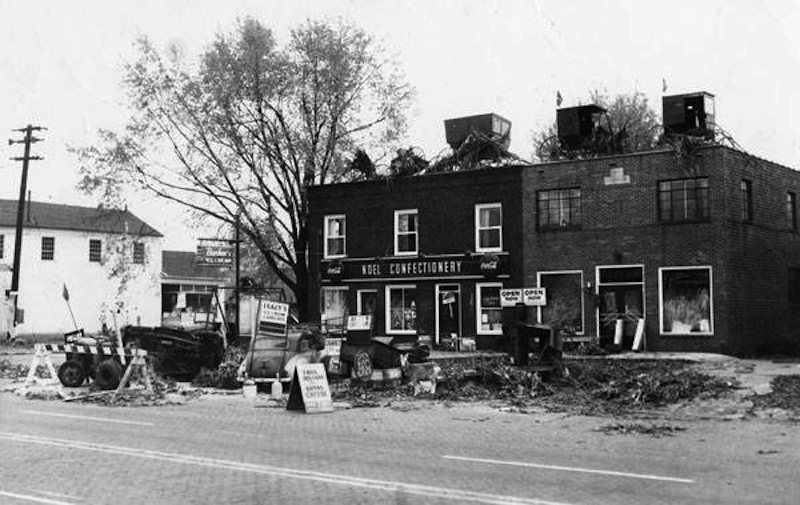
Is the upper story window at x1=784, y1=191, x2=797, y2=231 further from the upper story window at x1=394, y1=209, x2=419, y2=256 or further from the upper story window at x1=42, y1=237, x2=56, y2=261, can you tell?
the upper story window at x1=42, y1=237, x2=56, y2=261

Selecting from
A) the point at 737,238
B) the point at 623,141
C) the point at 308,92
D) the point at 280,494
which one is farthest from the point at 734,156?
the point at 280,494

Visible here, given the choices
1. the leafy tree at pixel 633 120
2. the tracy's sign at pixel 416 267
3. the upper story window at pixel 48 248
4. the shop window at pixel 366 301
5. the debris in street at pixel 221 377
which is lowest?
the debris in street at pixel 221 377

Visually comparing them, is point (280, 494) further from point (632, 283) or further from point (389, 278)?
point (389, 278)

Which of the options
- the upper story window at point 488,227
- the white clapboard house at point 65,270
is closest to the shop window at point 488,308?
the upper story window at point 488,227

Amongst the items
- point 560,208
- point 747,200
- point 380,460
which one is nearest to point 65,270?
point 560,208

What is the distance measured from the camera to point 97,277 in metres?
61.5

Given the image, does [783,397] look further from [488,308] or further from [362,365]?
[488,308]

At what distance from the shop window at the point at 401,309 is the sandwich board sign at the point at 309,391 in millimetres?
15268

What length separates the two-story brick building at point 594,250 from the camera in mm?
→ 26969

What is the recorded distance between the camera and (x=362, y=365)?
21.6m

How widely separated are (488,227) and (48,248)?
→ 38.3m

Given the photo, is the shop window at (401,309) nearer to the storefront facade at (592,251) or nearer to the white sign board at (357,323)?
the storefront facade at (592,251)

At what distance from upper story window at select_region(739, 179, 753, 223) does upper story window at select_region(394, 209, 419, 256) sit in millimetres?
11649

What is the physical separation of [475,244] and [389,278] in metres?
3.85
